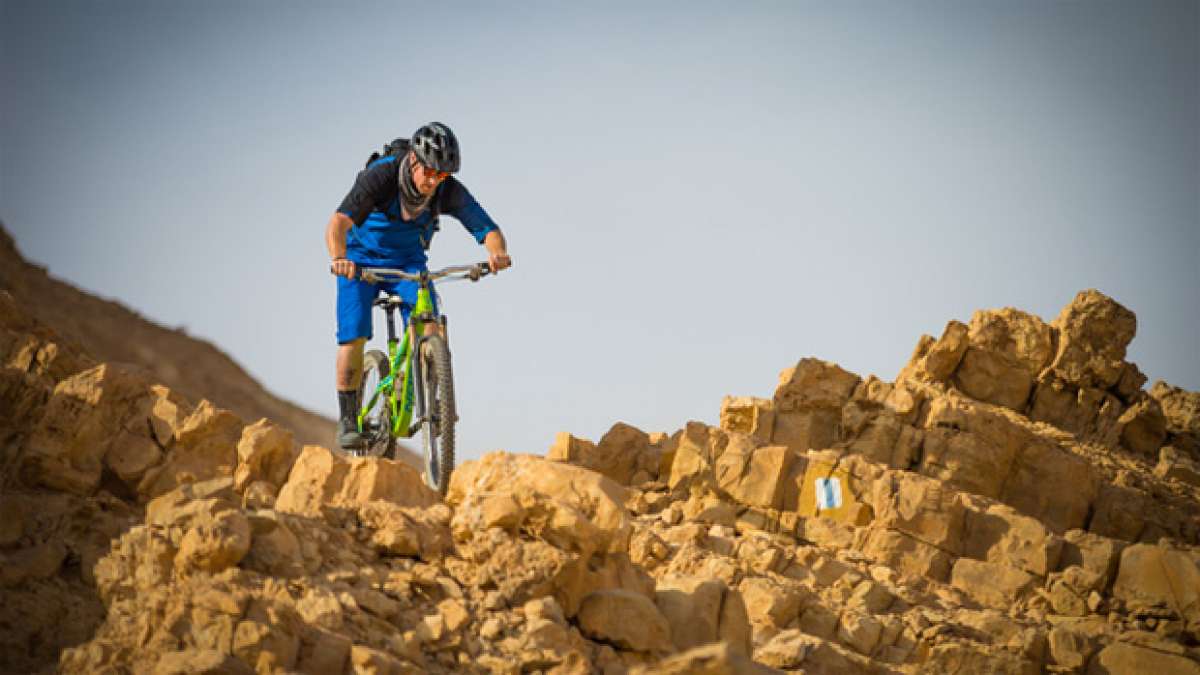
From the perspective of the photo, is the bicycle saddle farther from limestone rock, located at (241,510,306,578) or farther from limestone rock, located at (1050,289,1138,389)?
limestone rock, located at (1050,289,1138,389)

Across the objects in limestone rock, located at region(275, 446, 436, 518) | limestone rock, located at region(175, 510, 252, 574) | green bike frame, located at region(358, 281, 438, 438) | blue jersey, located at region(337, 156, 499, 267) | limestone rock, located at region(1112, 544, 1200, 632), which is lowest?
limestone rock, located at region(175, 510, 252, 574)

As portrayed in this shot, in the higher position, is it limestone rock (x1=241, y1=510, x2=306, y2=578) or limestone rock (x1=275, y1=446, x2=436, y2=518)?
limestone rock (x1=275, y1=446, x2=436, y2=518)

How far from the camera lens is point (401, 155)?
10.6m

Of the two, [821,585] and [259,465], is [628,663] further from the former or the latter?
[821,585]

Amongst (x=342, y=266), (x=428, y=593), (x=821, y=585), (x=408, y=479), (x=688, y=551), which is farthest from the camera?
(x=821, y=585)

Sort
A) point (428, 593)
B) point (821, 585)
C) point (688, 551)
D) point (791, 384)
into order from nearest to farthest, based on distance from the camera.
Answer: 1. point (428, 593)
2. point (688, 551)
3. point (821, 585)
4. point (791, 384)

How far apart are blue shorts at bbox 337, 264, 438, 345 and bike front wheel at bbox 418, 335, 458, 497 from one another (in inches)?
35.8

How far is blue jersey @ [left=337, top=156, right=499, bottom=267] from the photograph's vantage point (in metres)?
10.7

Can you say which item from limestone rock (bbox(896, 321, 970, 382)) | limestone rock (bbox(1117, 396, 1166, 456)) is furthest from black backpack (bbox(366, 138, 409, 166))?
limestone rock (bbox(1117, 396, 1166, 456))

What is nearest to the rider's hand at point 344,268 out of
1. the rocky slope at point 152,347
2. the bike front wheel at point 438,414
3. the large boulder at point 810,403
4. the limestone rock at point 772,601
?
the bike front wheel at point 438,414

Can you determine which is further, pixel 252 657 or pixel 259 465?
pixel 259 465

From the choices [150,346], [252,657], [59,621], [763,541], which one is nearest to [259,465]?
[59,621]

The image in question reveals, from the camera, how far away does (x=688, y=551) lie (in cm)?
1255

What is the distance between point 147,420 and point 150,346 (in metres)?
30.6
